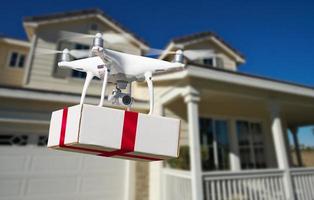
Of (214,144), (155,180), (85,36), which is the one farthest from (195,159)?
(85,36)

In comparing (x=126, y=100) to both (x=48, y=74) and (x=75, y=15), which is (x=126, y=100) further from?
(x=75, y=15)

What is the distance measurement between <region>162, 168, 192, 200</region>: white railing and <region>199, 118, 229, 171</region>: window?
5.02ft

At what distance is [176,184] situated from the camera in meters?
4.53

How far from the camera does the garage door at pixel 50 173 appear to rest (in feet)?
14.0

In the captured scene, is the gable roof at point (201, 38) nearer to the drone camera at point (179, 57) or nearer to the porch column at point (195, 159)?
the porch column at point (195, 159)

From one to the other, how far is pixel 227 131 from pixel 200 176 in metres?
3.19

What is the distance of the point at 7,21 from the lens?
7371mm

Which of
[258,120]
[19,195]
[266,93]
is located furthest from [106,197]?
[258,120]

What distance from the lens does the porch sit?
13.8 ft

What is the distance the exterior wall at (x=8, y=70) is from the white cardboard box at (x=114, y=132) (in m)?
8.73

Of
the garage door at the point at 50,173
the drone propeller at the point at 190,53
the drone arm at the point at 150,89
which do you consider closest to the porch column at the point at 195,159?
the garage door at the point at 50,173

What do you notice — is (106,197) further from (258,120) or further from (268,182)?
(258,120)

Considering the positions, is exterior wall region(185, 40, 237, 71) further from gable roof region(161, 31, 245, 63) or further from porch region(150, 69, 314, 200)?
porch region(150, 69, 314, 200)

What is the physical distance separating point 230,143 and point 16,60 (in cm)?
846
